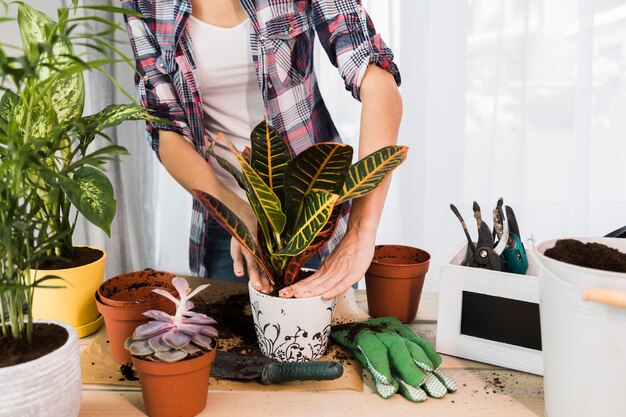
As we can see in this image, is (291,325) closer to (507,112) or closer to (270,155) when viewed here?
(270,155)

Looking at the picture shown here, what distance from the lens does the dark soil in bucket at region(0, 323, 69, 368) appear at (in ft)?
1.93

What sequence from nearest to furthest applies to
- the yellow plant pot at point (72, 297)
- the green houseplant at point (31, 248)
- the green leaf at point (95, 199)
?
the green houseplant at point (31, 248), the green leaf at point (95, 199), the yellow plant pot at point (72, 297)

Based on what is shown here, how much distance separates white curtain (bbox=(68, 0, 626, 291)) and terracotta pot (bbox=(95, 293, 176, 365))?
1.57 metres

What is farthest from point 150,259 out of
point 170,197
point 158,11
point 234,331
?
point 234,331

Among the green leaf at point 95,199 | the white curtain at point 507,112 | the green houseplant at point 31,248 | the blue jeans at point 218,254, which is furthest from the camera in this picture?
the white curtain at point 507,112

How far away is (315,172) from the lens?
30.8 inches

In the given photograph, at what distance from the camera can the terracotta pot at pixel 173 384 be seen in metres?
0.67

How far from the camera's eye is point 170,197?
2.53 m

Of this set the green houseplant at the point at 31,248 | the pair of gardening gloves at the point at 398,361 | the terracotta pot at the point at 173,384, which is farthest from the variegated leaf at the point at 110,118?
the pair of gardening gloves at the point at 398,361

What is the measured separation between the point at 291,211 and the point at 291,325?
0.17m

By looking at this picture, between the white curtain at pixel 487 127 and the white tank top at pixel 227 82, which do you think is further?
the white curtain at pixel 487 127

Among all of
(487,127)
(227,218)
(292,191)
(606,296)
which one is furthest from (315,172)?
(487,127)

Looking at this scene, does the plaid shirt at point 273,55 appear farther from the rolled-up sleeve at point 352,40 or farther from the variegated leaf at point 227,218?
the variegated leaf at point 227,218

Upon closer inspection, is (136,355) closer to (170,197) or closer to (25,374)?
(25,374)
